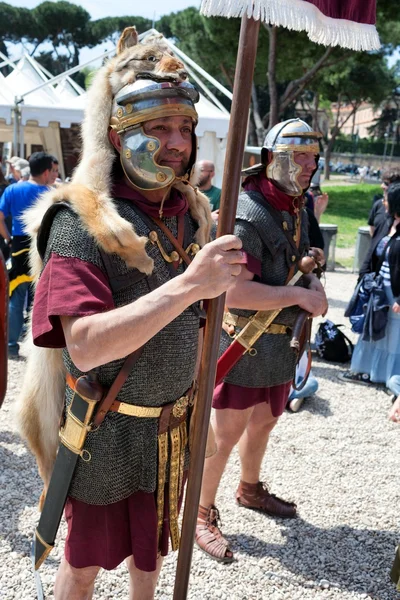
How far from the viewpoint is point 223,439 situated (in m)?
3.24

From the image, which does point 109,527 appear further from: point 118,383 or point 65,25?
point 65,25

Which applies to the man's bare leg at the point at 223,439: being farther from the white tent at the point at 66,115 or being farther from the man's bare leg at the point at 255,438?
the white tent at the point at 66,115

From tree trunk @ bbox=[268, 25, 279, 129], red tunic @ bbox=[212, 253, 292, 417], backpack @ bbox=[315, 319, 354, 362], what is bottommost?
backpack @ bbox=[315, 319, 354, 362]

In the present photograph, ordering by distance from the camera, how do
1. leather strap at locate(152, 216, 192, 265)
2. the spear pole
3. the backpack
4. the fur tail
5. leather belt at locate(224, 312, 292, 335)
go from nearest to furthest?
leather strap at locate(152, 216, 192, 265)
the fur tail
the spear pole
leather belt at locate(224, 312, 292, 335)
the backpack

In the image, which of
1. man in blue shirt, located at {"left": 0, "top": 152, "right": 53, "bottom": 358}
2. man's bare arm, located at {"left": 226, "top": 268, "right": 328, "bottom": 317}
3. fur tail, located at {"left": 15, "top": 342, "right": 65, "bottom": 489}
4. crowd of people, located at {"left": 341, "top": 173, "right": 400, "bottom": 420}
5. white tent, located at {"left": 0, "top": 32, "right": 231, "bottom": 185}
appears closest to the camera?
fur tail, located at {"left": 15, "top": 342, "right": 65, "bottom": 489}

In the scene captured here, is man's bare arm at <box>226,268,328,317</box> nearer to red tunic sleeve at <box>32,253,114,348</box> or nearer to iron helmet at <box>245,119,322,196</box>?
iron helmet at <box>245,119,322,196</box>

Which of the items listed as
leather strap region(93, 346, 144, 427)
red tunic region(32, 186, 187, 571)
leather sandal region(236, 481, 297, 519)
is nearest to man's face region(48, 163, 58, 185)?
leather sandal region(236, 481, 297, 519)

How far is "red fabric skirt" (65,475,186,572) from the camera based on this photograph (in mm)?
1970

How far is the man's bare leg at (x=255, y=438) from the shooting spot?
3.40 m

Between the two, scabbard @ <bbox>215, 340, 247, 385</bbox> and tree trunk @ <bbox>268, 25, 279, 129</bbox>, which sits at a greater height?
tree trunk @ <bbox>268, 25, 279, 129</bbox>

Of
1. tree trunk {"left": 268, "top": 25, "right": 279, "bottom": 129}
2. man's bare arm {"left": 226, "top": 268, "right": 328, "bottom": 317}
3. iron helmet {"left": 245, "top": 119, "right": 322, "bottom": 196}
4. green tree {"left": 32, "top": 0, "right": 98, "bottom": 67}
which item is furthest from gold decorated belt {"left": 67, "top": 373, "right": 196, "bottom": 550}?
green tree {"left": 32, "top": 0, "right": 98, "bottom": 67}

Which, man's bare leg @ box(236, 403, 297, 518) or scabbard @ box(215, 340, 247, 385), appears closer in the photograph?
scabbard @ box(215, 340, 247, 385)

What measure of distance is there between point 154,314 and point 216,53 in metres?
20.4

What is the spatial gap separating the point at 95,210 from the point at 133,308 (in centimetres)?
34
